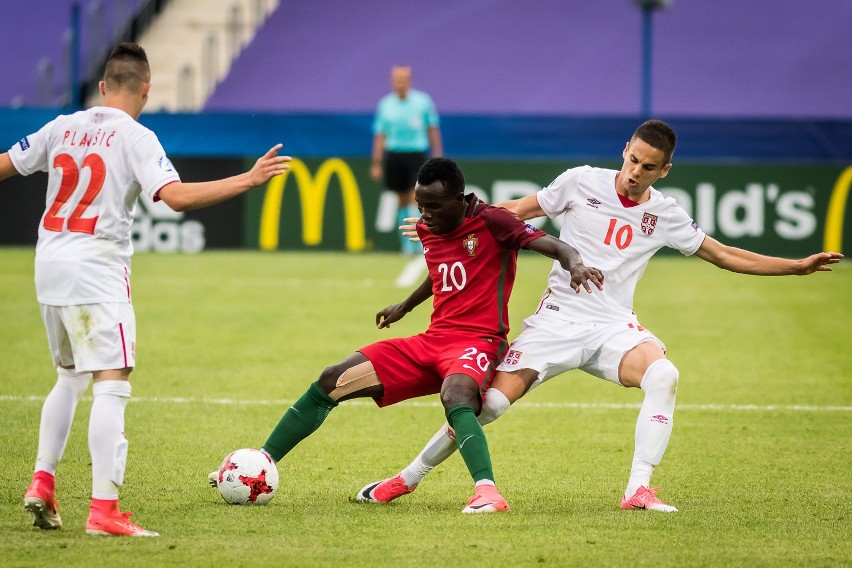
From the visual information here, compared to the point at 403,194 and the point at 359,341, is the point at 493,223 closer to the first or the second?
the point at 359,341

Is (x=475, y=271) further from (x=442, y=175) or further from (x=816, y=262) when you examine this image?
(x=816, y=262)

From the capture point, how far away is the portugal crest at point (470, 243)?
618 centimetres

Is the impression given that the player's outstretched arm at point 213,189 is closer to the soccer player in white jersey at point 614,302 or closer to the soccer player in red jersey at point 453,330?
the soccer player in red jersey at point 453,330

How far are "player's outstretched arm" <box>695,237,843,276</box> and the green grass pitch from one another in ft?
3.43

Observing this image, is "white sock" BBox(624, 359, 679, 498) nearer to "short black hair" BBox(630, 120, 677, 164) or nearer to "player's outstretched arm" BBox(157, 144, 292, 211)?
"short black hair" BBox(630, 120, 677, 164)

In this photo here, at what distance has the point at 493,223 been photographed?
6.14 m

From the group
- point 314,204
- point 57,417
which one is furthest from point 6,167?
point 314,204

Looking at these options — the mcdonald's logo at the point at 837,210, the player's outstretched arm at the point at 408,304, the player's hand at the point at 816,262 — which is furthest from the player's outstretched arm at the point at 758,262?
the mcdonald's logo at the point at 837,210

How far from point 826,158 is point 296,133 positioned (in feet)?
23.4

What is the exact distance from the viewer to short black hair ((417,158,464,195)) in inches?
237

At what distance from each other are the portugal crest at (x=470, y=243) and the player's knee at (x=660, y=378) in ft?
3.15

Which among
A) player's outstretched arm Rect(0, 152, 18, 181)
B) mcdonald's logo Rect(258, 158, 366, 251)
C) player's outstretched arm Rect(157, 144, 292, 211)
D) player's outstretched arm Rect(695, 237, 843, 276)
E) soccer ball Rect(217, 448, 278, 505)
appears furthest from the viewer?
mcdonald's logo Rect(258, 158, 366, 251)

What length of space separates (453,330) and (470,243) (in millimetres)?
405

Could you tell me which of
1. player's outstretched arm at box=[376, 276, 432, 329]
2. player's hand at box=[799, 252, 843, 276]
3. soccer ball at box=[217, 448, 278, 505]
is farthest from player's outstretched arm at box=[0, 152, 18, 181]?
player's hand at box=[799, 252, 843, 276]
